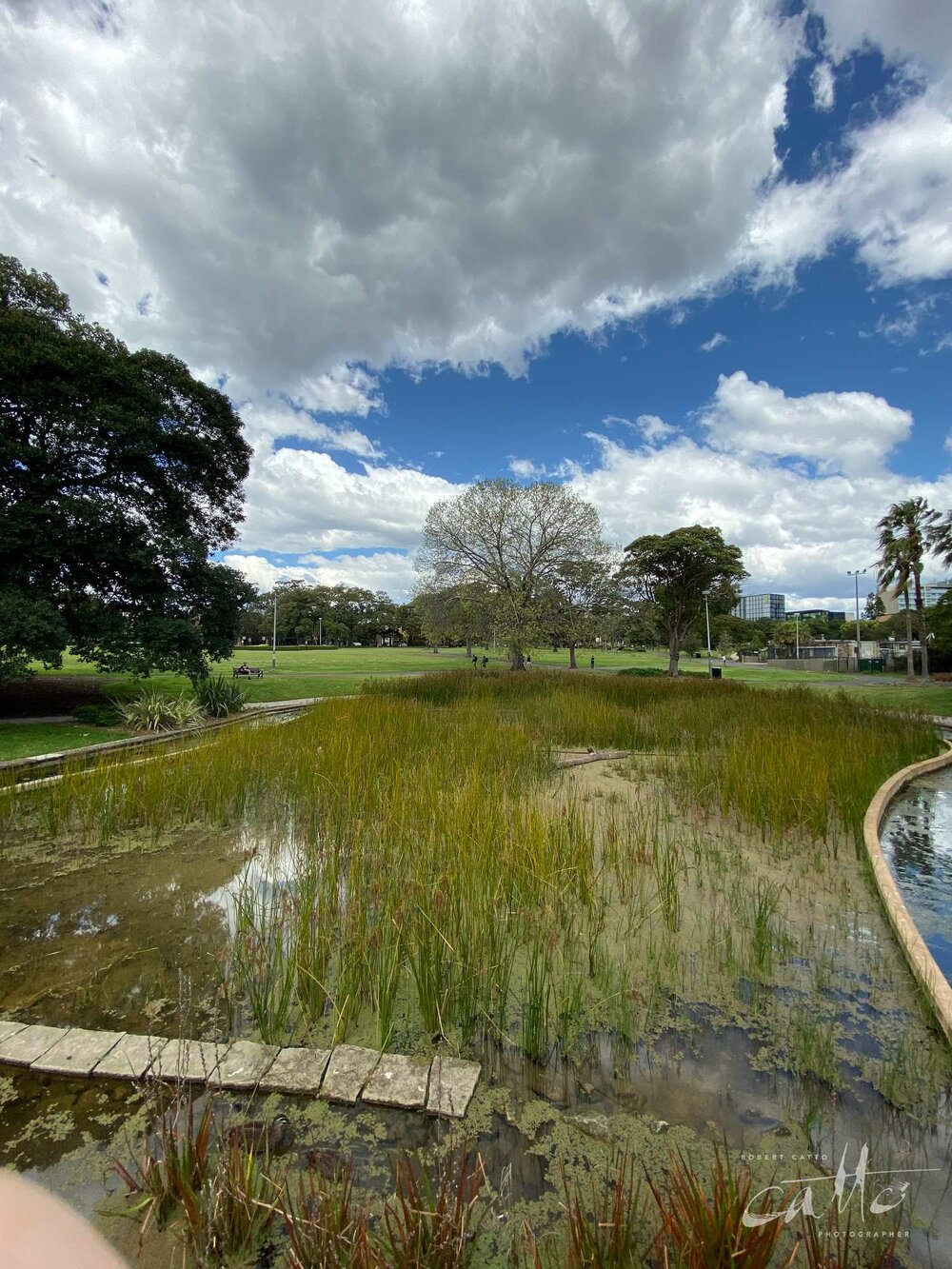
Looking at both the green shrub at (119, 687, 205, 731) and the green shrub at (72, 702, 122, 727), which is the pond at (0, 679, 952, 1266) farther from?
the green shrub at (72, 702, 122, 727)

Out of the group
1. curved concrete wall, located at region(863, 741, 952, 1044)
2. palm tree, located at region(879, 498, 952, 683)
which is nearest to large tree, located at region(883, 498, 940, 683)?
palm tree, located at region(879, 498, 952, 683)

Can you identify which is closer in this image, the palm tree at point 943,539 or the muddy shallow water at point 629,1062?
the muddy shallow water at point 629,1062

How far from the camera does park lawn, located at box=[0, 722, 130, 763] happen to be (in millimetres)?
9758

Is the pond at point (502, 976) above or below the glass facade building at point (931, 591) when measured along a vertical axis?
below

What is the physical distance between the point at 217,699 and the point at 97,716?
3.14 meters

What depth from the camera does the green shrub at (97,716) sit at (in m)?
13.1

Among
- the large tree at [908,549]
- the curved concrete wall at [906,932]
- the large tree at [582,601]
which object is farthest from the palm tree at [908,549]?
the curved concrete wall at [906,932]

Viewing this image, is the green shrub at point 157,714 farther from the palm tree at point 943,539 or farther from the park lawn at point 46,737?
the palm tree at point 943,539

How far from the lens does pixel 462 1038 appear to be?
2600mm

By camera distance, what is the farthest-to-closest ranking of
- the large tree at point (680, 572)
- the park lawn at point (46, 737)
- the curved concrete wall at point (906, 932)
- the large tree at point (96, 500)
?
the large tree at point (680, 572), the large tree at point (96, 500), the park lawn at point (46, 737), the curved concrete wall at point (906, 932)

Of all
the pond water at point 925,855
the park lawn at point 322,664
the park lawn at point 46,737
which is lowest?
the pond water at point 925,855

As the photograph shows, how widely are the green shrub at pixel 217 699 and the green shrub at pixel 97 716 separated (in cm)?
238

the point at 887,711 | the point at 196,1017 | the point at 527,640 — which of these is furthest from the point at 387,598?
the point at 196,1017

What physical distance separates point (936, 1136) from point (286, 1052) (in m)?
2.65
